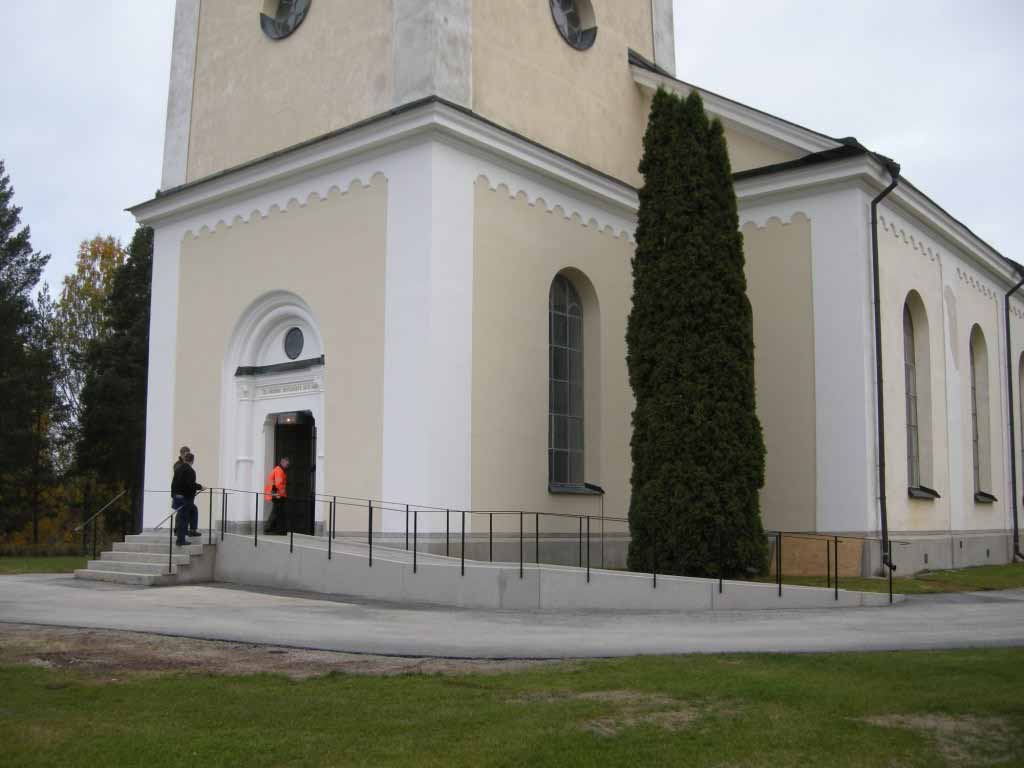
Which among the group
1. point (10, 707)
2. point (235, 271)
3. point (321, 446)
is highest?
point (235, 271)

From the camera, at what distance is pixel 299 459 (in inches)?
754

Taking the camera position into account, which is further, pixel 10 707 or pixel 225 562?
pixel 225 562

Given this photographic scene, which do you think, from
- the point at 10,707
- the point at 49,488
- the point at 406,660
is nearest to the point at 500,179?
the point at 406,660

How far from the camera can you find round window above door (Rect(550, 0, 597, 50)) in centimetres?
1997

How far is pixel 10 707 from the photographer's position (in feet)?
23.2

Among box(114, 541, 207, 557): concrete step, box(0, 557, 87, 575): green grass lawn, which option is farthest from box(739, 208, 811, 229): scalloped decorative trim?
box(0, 557, 87, 575): green grass lawn

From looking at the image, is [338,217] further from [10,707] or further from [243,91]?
[10,707]

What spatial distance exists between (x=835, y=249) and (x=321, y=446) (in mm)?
9757

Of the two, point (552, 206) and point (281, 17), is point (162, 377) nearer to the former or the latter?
point (281, 17)

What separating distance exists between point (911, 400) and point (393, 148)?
11.9 m

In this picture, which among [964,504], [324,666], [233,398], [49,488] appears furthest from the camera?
[49,488]

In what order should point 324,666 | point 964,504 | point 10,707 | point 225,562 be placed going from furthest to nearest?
point 964,504, point 225,562, point 324,666, point 10,707

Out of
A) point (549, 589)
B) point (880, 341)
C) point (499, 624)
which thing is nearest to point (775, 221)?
point (880, 341)

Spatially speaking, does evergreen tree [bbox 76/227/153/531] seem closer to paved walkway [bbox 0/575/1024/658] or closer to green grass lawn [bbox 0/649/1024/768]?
paved walkway [bbox 0/575/1024/658]
